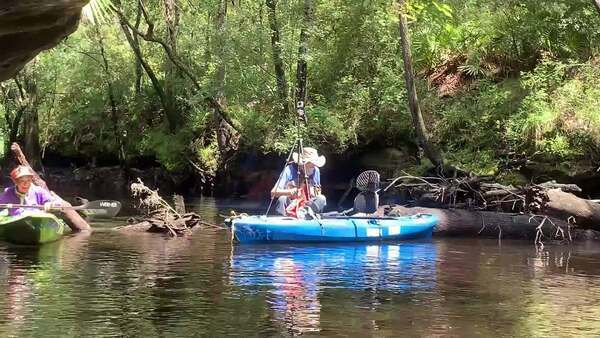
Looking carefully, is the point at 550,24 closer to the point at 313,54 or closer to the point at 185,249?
the point at 313,54

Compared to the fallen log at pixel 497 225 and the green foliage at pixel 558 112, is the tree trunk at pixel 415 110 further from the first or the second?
the fallen log at pixel 497 225

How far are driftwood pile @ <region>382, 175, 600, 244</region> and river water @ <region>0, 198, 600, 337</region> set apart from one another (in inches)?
36.6

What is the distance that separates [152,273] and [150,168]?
65.9ft

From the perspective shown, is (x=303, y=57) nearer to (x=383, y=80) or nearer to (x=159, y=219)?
(x=383, y=80)

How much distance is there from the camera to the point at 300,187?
13508 millimetres

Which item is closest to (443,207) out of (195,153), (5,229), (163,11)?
(5,229)

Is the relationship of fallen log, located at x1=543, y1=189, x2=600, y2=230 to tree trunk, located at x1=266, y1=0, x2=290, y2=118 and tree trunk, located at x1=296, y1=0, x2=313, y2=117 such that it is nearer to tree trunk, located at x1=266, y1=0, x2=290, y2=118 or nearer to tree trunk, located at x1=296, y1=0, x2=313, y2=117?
tree trunk, located at x1=296, y1=0, x2=313, y2=117

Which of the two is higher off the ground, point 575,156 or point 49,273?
point 575,156

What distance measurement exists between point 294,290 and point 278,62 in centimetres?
1445

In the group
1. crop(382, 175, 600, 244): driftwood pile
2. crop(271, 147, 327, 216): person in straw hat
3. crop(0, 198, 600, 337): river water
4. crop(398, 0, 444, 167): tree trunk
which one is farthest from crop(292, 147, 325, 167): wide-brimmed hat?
crop(398, 0, 444, 167): tree trunk

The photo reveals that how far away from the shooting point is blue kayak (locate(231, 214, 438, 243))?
12.8 m

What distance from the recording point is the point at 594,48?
18.6m

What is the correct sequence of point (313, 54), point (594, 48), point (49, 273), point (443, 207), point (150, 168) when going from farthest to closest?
point (150, 168) < point (313, 54) < point (594, 48) < point (443, 207) < point (49, 273)

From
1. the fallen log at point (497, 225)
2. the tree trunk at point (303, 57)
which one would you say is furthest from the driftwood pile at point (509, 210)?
the tree trunk at point (303, 57)
